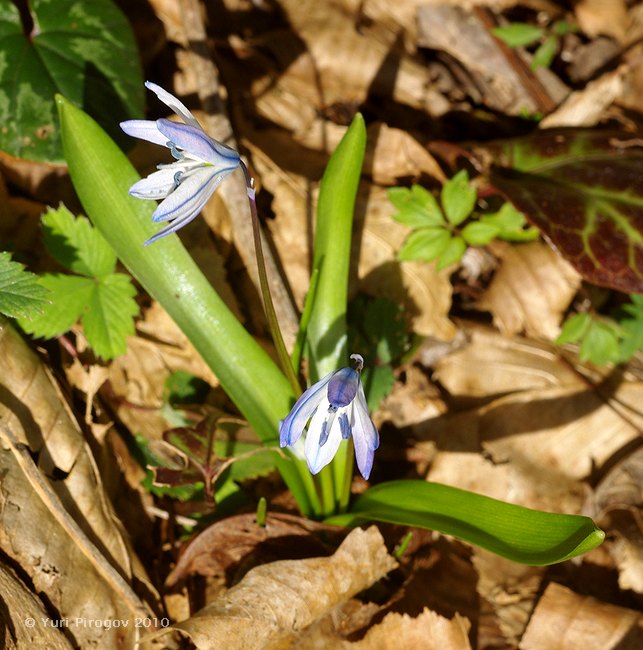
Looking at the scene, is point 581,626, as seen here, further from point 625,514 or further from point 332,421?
point 332,421

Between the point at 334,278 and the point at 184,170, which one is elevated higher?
the point at 184,170

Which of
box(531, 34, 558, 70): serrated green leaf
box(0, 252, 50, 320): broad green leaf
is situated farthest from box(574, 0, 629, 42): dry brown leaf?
box(0, 252, 50, 320): broad green leaf

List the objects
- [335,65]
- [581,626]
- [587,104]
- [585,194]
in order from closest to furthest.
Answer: [581,626] → [585,194] → [587,104] → [335,65]

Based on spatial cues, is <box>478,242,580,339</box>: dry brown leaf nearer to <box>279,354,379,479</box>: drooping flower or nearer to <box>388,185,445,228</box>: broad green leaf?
<box>388,185,445,228</box>: broad green leaf

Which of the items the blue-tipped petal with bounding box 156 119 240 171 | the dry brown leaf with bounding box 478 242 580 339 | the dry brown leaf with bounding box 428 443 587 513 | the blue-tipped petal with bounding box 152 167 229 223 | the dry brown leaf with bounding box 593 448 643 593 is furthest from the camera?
the dry brown leaf with bounding box 478 242 580 339

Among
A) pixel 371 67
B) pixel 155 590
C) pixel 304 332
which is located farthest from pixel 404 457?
pixel 371 67

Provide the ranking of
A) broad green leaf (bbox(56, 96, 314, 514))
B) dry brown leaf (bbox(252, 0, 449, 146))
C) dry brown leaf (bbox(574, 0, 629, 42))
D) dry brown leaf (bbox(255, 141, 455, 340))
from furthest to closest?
dry brown leaf (bbox(574, 0, 629, 42))
dry brown leaf (bbox(252, 0, 449, 146))
dry brown leaf (bbox(255, 141, 455, 340))
broad green leaf (bbox(56, 96, 314, 514))

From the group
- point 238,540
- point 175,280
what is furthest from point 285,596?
point 175,280
